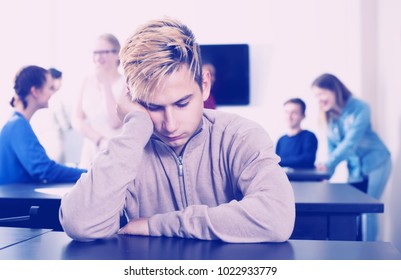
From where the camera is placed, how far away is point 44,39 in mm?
2527

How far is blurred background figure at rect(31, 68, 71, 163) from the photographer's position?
276 centimetres

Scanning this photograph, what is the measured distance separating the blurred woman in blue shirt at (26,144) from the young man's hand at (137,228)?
124 centimetres

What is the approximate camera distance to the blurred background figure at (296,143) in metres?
3.04

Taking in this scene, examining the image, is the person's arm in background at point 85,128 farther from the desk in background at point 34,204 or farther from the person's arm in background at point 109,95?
the desk in background at point 34,204

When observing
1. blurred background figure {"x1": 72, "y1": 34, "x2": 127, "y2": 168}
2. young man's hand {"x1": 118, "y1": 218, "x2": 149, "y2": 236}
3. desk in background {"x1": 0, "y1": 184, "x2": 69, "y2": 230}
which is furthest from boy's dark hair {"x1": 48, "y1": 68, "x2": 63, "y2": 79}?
young man's hand {"x1": 118, "y1": 218, "x2": 149, "y2": 236}

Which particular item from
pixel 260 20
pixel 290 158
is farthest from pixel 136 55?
pixel 260 20

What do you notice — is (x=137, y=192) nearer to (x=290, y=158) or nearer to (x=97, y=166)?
(x=97, y=166)

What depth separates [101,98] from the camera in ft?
6.73

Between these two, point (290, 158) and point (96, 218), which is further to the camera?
point (290, 158)

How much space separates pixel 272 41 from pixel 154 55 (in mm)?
2670

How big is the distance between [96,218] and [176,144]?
26 cm

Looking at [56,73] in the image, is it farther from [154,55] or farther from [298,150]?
[154,55]

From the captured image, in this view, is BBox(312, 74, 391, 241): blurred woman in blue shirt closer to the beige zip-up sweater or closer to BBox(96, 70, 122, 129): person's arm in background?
BBox(96, 70, 122, 129): person's arm in background

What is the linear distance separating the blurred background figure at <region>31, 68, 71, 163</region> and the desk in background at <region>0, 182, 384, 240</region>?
1083mm
